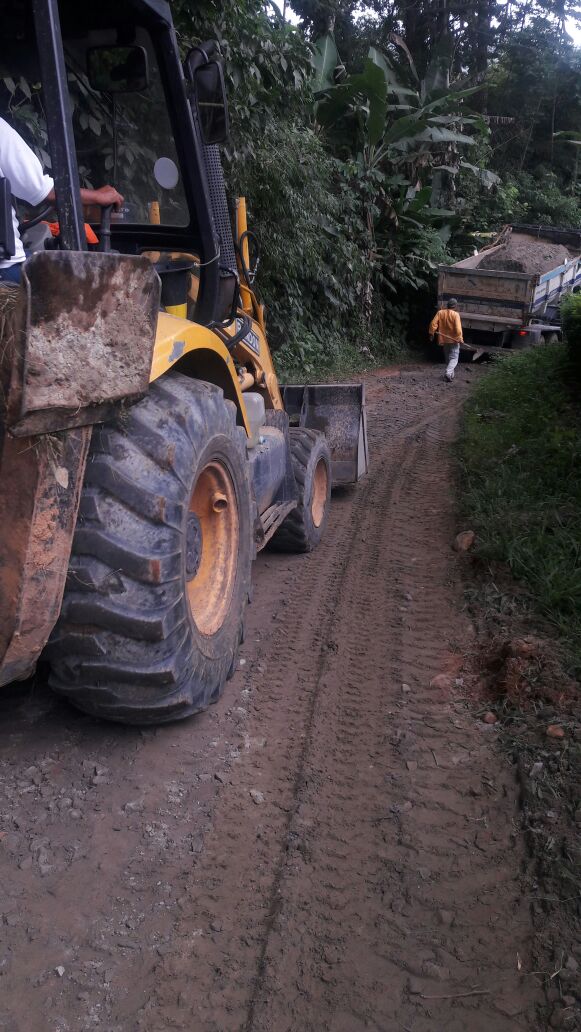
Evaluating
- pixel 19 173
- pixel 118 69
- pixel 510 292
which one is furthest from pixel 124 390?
pixel 510 292

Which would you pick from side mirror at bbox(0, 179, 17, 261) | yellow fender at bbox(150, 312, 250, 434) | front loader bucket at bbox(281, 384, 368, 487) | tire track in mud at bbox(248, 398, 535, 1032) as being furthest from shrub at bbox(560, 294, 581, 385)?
side mirror at bbox(0, 179, 17, 261)

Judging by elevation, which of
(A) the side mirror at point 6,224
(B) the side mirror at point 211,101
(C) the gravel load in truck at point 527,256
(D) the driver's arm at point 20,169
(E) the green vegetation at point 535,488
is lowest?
(E) the green vegetation at point 535,488

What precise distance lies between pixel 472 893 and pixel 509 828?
35cm

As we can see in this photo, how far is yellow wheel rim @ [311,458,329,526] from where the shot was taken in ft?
18.6

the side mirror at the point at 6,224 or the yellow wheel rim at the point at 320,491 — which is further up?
the side mirror at the point at 6,224

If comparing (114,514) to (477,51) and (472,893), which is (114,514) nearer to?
(472,893)

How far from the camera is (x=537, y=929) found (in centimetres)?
219

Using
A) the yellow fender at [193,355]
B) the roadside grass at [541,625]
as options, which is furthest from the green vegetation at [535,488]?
the yellow fender at [193,355]

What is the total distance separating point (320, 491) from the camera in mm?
5828

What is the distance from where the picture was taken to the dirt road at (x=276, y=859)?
1.97m

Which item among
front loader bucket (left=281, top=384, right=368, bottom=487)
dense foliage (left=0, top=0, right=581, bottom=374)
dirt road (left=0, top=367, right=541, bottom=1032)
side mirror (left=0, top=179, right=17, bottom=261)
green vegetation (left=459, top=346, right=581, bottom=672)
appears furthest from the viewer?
dense foliage (left=0, top=0, right=581, bottom=374)

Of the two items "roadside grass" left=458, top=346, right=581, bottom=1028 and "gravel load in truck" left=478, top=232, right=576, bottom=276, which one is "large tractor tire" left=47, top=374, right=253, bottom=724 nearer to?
"roadside grass" left=458, top=346, right=581, bottom=1028

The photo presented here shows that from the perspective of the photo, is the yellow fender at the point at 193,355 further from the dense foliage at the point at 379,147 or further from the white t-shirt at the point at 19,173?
the dense foliage at the point at 379,147

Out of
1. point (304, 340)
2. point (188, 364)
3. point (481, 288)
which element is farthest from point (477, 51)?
point (188, 364)
